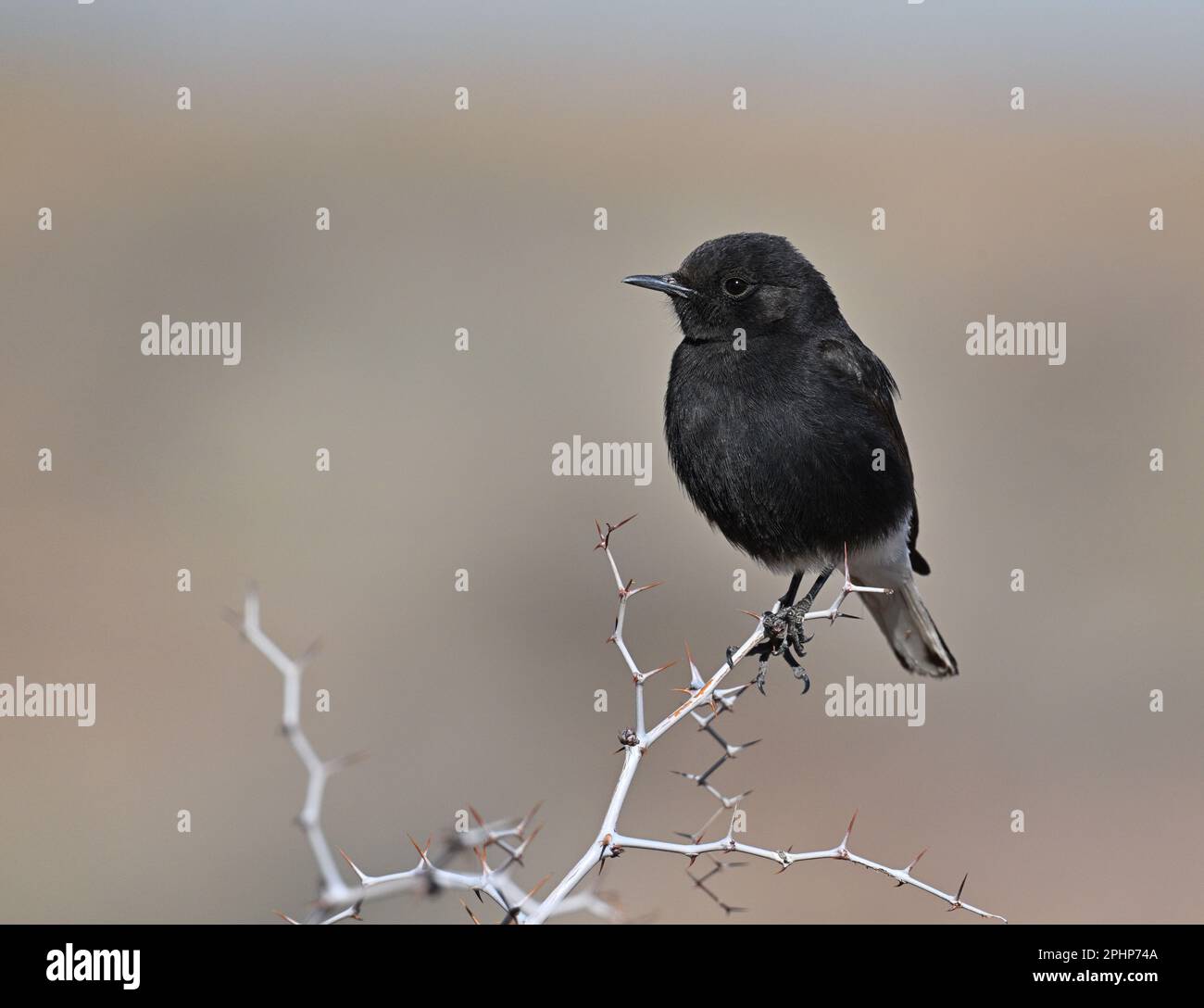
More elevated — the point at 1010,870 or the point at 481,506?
the point at 481,506

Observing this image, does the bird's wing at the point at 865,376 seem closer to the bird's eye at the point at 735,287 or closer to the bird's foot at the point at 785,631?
the bird's eye at the point at 735,287

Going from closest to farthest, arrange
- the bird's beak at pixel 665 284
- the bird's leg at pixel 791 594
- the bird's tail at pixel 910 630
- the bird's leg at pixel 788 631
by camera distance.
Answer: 1. the bird's leg at pixel 788 631
2. the bird's beak at pixel 665 284
3. the bird's leg at pixel 791 594
4. the bird's tail at pixel 910 630

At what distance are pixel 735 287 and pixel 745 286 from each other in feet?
0.16

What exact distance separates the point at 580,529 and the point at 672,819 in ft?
15.5

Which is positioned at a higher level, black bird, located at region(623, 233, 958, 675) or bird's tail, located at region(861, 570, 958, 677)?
black bird, located at region(623, 233, 958, 675)

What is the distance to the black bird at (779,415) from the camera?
7.07 meters

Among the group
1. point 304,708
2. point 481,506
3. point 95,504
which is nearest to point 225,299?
point 95,504

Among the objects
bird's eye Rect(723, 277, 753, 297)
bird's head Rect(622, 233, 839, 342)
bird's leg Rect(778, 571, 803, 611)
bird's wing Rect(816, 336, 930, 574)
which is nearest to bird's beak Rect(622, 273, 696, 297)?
bird's head Rect(622, 233, 839, 342)

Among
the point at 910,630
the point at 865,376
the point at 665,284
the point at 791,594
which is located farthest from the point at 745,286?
the point at 910,630

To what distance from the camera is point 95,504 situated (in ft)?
63.5

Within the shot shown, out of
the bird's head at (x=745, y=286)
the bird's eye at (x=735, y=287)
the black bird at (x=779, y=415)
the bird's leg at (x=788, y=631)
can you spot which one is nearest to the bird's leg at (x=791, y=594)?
the black bird at (x=779, y=415)

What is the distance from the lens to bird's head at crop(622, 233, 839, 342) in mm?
7391

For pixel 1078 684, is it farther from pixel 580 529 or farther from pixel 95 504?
pixel 95 504

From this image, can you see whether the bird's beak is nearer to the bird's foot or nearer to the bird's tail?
the bird's foot
